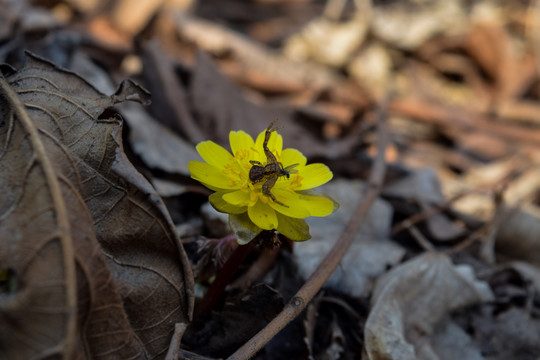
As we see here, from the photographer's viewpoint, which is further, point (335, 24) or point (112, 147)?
point (335, 24)

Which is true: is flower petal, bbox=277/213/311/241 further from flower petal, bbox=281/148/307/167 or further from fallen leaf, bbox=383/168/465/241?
fallen leaf, bbox=383/168/465/241

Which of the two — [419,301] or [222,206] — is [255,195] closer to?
[222,206]

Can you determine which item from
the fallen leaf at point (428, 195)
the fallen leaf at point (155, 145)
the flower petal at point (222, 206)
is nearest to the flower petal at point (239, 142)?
the flower petal at point (222, 206)

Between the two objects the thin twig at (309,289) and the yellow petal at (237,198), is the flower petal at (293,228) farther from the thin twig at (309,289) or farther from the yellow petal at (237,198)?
the thin twig at (309,289)

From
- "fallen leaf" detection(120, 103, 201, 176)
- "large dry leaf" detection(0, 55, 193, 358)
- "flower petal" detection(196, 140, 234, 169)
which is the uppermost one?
"flower petal" detection(196, 140, 234, 169)

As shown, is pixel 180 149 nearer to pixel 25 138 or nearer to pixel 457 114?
pixel 25 138

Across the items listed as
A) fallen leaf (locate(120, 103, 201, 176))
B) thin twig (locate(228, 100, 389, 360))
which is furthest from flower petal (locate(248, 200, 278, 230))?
fallen leaf (locate(120, 103, 201, 176))

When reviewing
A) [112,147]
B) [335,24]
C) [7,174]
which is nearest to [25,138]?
[7,174]

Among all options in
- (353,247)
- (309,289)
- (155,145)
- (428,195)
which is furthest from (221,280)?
(428,195)
